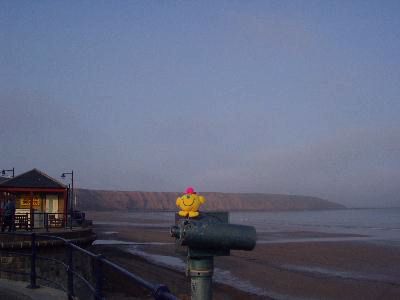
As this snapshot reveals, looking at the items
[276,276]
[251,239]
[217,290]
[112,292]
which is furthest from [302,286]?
[251,239]

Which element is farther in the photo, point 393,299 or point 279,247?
point 279,247

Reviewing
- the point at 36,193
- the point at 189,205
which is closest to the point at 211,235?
the point at 189,205

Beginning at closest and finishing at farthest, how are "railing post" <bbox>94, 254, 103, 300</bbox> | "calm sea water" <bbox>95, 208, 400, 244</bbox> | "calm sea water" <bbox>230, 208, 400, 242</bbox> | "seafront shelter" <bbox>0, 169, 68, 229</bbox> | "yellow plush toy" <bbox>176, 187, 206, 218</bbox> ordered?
"yellow plush toy" <bbox>176, 187, 206, 218</bbox> < "railing post" <bbox>94, 254, 103, 300</bbox> < "seafront shelter" <bbox>0, 169, 68, 229</bbox> < "calm sea water" <bbox>95, 208, 400, 244</bbox> < "calm sea water" <bbox>230, 208, 400, 242</bbox>

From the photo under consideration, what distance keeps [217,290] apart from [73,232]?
5825 millimetres

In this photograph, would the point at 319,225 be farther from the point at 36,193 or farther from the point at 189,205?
the point at 189,205

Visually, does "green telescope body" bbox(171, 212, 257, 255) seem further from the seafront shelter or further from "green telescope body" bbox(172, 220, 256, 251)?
the seafront shelter

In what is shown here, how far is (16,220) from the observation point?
1925 cm

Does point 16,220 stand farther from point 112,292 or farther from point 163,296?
point 163,296

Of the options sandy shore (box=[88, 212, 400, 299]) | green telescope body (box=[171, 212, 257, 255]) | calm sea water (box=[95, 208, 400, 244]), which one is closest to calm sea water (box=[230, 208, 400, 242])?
calm sea water (box=[95, 208, 400, 244])

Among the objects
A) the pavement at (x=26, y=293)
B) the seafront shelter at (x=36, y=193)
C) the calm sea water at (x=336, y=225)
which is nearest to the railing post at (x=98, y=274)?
the pavement at (x=26, y=293)

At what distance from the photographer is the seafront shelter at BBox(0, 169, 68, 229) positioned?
21406 mm

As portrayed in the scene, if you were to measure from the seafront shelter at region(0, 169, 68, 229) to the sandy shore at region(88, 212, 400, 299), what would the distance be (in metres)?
4.32

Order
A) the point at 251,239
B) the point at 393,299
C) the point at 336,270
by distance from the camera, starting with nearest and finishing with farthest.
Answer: the point at 251,239, the point at 393,299, the point at 336,270

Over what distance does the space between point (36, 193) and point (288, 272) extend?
12.9 meters
